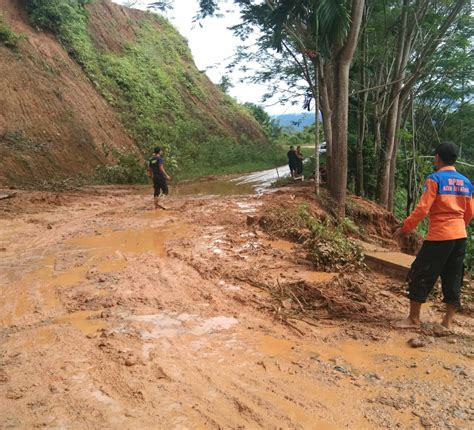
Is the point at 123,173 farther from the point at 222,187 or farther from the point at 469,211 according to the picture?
the point at 469,211

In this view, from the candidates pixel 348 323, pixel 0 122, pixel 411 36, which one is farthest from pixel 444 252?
pixel 0 122

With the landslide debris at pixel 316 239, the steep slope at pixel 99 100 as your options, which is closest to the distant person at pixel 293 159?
the steep slope at pixel 99 100

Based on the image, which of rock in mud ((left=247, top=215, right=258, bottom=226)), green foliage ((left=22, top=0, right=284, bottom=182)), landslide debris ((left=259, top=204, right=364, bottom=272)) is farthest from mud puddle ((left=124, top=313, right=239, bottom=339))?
green foliage ((left=22, top=0, right=284, bottom=182))

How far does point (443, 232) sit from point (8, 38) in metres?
21.0

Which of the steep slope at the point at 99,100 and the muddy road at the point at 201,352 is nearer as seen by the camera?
the muddy road at the point at 201,352

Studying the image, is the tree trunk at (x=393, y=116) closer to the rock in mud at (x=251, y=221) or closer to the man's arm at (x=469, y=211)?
the rock in mud at (x=251, y=221)

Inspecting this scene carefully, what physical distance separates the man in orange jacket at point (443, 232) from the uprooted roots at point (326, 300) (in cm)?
49

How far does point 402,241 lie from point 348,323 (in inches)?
326

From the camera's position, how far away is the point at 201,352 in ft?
12.6

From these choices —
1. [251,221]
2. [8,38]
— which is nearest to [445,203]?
[251,221]

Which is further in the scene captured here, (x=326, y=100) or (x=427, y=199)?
(x=326, y=100)

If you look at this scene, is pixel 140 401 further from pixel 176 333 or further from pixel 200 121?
pixel 200 121

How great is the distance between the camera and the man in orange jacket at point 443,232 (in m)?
4.34

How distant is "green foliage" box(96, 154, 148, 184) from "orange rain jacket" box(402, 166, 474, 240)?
15174 millimetres
